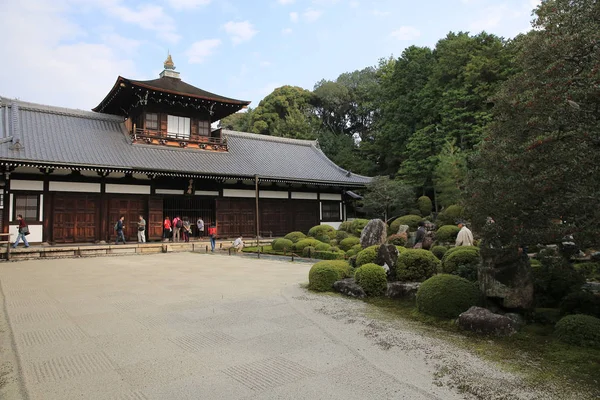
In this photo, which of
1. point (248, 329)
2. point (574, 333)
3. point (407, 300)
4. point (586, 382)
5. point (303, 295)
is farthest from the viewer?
point (303, 295)

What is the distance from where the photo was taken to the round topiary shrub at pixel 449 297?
5812 mm

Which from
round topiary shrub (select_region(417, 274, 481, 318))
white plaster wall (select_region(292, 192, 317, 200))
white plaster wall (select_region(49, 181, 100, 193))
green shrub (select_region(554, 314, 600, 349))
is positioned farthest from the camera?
white plaster wall (select_region(292, 192, 317, 200))

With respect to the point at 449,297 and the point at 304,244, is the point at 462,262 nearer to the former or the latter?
the point at 449,297

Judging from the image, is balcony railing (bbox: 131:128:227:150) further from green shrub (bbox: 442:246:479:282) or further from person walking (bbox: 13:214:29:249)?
green shrub (bbox: 442:246:479:282)

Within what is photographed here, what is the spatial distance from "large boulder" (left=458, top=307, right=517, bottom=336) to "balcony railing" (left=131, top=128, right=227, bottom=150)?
19074mm

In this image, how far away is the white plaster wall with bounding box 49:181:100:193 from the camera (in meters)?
16.7

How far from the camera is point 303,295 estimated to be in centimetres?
769

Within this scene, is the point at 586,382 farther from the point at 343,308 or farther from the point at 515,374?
the point at 343,308

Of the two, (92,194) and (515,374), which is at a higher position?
(92,194)

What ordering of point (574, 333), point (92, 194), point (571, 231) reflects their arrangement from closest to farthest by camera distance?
point (571, 231)
point (574, 333)
point (92, 194)

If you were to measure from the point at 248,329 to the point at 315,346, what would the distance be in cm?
116

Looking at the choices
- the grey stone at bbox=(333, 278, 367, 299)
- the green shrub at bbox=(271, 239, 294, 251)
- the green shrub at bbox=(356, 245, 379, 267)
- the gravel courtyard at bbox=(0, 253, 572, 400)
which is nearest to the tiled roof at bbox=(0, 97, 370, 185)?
the green shrub at bbox=(271, 239, 294, 251)

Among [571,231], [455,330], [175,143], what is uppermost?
[175,143]

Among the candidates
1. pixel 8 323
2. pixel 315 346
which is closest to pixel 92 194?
pixel 8 323
